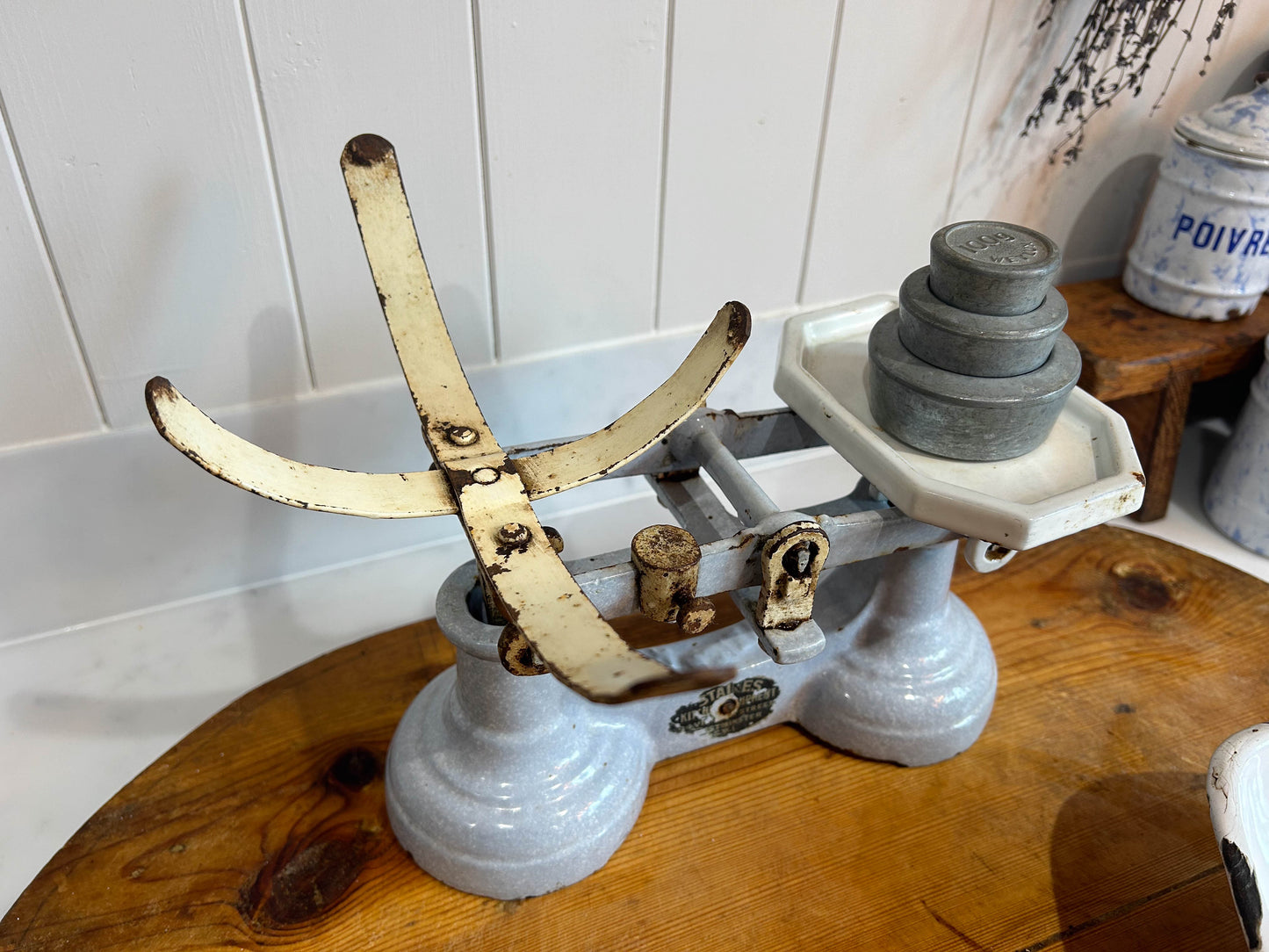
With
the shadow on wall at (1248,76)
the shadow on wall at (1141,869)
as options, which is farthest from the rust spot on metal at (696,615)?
the shadow on wall at (1248,76)

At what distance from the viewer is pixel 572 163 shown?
2.36 feet

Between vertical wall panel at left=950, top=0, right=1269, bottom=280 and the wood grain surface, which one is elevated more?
vertical wall panel at left=950, top=0, right=1269, bottom=280

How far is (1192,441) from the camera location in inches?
43.3

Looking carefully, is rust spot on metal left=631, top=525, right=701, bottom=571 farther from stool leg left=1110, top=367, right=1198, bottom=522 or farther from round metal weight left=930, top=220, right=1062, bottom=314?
stool leg left=1110, top=367, right=1198, bottom=522

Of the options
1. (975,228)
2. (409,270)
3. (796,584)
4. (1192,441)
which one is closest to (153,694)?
(409,270)

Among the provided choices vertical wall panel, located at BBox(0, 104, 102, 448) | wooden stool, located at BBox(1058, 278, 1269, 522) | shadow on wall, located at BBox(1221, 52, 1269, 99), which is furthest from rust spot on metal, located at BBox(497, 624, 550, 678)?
shadow on wall, located at BBox(1221, 52, 1269, 99)

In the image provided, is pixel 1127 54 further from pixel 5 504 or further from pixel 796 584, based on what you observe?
pixel 5 504

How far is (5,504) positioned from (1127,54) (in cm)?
100

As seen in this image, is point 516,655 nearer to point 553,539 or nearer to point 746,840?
point 553,539

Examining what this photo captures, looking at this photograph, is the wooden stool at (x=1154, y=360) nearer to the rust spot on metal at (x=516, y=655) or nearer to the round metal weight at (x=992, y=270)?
the round metal weight at (x=992, y=270)

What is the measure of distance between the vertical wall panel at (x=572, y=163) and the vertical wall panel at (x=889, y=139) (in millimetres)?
166

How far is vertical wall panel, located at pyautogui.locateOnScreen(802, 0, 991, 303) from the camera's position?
2.53ft

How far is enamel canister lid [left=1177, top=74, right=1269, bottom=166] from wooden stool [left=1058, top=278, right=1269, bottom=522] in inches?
6.5

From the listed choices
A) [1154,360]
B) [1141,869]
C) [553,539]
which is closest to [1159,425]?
[1154,360]
